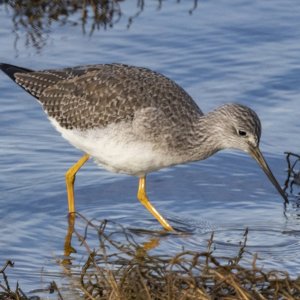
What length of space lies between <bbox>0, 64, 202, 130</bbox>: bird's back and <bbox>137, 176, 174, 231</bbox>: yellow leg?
2.58ft

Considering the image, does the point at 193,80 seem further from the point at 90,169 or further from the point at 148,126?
the point at 148,126

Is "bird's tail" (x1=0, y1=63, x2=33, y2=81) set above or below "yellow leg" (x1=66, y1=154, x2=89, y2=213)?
above

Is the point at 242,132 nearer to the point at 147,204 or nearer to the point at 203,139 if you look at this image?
the point at 203,139

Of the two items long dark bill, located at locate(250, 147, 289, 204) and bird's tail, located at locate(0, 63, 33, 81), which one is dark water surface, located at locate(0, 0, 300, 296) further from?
bird's tail, located at locate(0, 63, 33, 81)

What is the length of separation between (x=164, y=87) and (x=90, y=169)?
1720 mm

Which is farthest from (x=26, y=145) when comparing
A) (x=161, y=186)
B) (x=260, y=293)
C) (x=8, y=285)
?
(x=260, y=293)

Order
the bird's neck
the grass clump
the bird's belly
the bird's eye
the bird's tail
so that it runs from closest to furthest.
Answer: the grass clump → the bird's belly → the bird's eye → the bird's neck → the bird's tail

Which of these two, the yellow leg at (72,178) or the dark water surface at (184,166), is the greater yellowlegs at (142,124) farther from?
the dark water surface at (184,166)

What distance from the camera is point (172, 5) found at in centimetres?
1468


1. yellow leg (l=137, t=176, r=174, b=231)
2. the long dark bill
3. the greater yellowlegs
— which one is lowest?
yellow leg (l=137, t=176, r=174, b=231)

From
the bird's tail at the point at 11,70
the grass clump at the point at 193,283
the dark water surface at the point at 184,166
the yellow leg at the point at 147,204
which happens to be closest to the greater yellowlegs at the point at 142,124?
the yellow leg at the point at 147,204

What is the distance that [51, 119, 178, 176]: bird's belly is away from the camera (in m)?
9.60

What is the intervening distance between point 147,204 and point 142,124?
0.90m

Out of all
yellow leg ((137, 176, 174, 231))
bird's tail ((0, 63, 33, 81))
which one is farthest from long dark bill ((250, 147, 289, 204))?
bird's tail ((0, 63, 33, 81))
